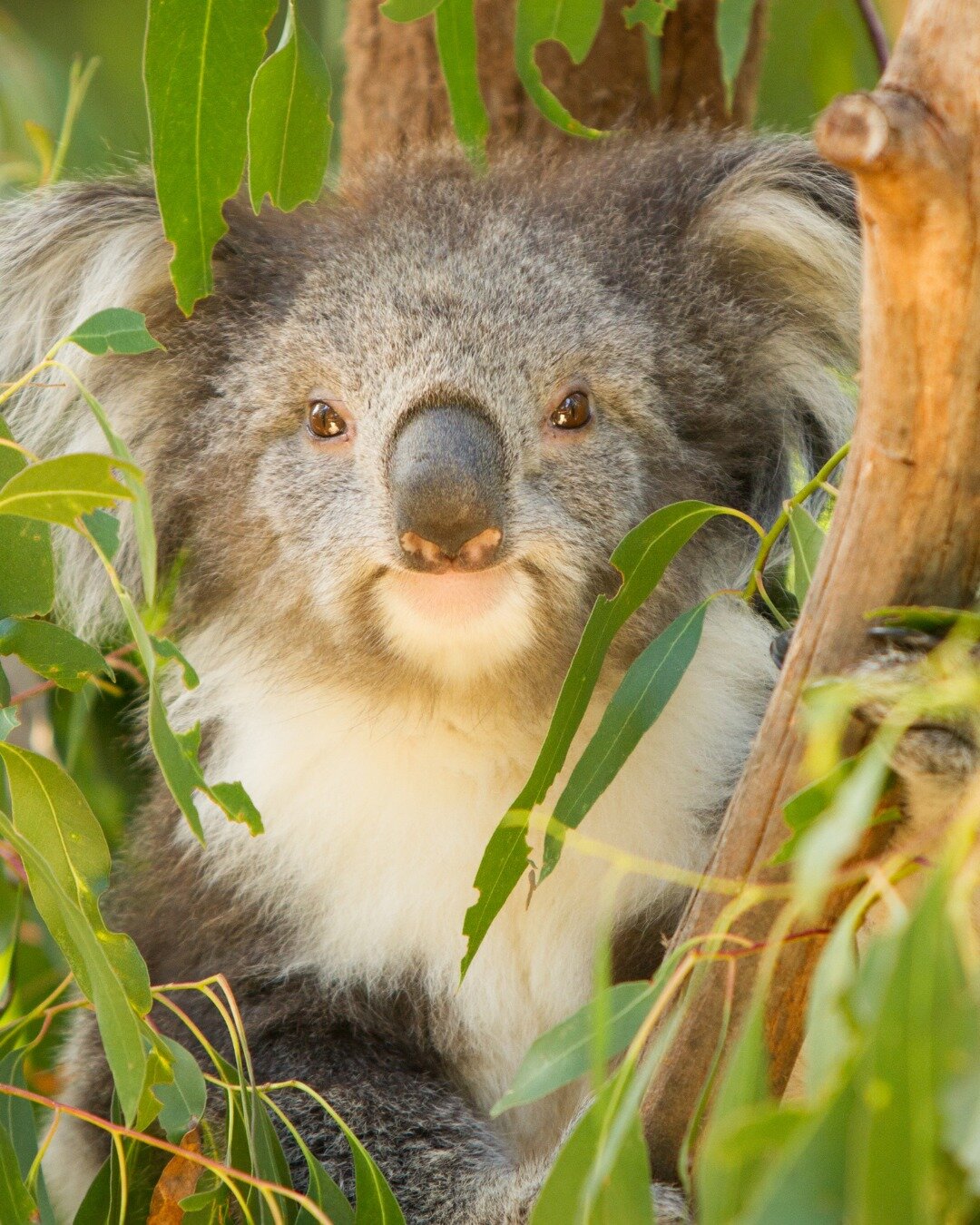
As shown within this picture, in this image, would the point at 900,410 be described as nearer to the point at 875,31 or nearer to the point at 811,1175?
the point at 811,1175

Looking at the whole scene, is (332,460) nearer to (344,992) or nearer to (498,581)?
(498,581)

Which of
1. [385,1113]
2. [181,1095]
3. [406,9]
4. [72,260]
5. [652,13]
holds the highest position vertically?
[652,13]

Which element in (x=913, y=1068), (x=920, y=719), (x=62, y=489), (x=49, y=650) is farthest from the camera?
(x=49, y=650)

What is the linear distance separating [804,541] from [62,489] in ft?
2.73

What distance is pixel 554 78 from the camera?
3180 millimetres

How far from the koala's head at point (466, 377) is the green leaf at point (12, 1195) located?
856mm

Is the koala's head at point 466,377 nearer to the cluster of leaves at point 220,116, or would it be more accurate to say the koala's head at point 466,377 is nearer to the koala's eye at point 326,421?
the koala's eye at point 326,421

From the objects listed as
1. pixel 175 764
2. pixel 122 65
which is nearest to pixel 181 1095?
pixel 175 764

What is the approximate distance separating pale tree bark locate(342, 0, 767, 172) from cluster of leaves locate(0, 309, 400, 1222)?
159cm

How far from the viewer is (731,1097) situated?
46.3 inches

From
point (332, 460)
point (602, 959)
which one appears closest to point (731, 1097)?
point (602, 959)

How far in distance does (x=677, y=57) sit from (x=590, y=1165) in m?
2.52

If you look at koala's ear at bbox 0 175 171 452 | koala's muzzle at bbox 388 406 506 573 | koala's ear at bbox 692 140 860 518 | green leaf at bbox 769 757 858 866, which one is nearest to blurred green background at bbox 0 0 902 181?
koala's ear at bbox 0 175 171 452

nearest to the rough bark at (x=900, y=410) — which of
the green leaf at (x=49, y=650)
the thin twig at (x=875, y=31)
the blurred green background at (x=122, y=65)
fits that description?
the green leaf at (x=49, y=650)
